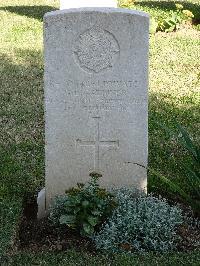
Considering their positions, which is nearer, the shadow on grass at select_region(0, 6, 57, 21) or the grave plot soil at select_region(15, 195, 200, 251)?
the grave plot soil at select_region(15, 195, 200, 251)

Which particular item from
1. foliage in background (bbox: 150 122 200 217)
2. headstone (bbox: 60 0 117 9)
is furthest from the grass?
headstone (bbox: 60 0 117 9)

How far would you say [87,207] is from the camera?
14.4 feet

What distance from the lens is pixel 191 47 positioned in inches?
392

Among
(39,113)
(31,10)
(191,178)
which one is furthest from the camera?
(31,10)

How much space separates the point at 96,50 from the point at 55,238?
1390 millimetres

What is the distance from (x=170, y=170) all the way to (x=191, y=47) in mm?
4744

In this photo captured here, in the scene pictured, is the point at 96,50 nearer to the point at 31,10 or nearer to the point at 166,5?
the point at 31,10

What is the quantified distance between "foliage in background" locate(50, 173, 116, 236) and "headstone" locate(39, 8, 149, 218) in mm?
283

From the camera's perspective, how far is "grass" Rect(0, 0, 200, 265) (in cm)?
427

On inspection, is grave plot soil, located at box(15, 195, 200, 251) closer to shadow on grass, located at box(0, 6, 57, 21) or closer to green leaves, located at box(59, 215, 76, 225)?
green leaves, located at box(59, 215, 76, 225)

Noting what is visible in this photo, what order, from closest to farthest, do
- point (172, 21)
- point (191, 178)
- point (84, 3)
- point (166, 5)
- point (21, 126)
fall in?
1. point (191, 178)
2. point (21, 126)
3. point (84, 3)
4. point (172, 21)
5. point (166, 5)

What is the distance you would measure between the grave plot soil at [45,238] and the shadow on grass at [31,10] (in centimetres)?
769

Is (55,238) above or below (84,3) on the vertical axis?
below

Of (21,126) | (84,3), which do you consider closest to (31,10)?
(84,3)
